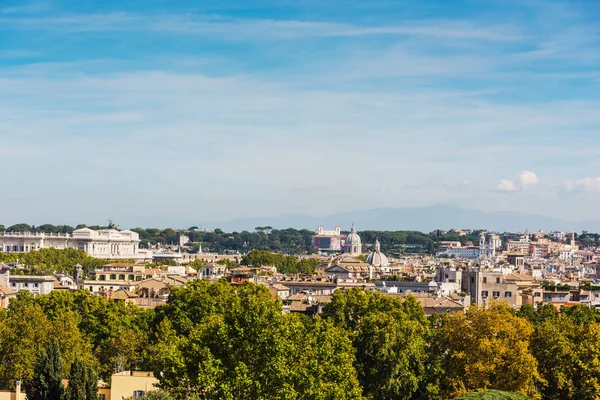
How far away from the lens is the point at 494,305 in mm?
50812

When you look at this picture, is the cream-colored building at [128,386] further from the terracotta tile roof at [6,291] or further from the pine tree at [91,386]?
the terracotta tile roof at [6,291]

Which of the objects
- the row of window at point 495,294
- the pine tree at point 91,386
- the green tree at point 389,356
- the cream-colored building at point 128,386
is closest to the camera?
the pine tree at point 91,386

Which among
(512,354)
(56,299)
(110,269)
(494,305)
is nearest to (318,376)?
A: (512,354)

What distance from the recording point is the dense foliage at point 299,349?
34688 millimetres

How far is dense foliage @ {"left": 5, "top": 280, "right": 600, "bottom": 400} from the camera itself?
34688 millimetres

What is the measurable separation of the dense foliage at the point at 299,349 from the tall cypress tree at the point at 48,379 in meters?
0.07

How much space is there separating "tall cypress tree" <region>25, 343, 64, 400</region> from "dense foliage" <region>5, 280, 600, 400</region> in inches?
2.8

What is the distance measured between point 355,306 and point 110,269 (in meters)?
63.9

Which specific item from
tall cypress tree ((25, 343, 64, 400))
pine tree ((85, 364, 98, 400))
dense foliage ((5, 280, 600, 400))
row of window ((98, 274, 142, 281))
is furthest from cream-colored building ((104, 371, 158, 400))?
row of window ((98, 274, 142, 281))

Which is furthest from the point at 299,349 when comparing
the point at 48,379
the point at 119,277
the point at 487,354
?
the point at 119,277

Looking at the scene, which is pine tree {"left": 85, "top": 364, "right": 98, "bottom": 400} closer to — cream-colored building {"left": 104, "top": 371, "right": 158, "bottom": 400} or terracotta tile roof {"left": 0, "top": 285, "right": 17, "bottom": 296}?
cream-colored building {"left": 104, "top": 371, "right": 158, "bottom": 400}

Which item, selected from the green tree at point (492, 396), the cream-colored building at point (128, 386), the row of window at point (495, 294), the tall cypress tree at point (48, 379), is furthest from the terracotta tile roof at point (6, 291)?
the green tree at point (492, 396)

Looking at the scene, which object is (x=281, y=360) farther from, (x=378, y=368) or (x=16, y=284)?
(x=16, y=284)

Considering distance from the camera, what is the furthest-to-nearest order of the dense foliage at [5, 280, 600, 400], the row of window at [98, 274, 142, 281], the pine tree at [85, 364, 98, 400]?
the row of window at [98, 274, 142, 281]
the pine tree at [85, 364, 98, 400]
the dense foliage at [5, 280, 600, 400]
